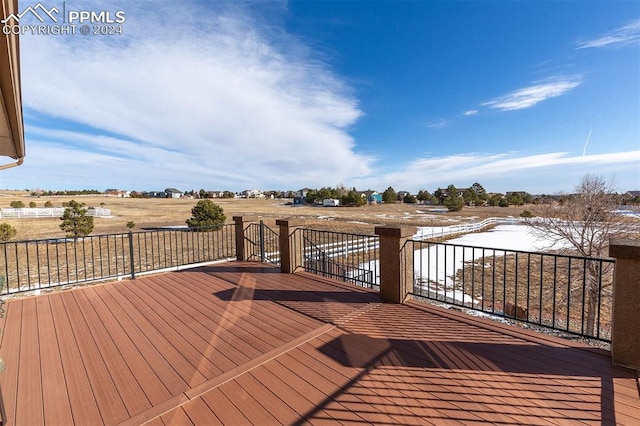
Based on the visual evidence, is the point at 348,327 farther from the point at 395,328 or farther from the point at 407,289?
the point at 407,289

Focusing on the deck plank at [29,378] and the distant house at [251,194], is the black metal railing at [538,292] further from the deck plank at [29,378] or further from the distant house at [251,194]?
the distant house at [251,194]

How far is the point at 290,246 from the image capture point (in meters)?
5.67

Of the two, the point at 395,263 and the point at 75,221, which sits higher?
the point at 75,221

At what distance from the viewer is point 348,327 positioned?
3354 millimetres

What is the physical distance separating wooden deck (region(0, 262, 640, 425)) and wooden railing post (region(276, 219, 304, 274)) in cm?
162

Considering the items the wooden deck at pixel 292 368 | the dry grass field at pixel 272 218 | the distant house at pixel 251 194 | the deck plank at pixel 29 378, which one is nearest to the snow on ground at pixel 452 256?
the dry grass field at pixel 272 218

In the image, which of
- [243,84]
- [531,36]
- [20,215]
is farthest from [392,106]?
[20,215]

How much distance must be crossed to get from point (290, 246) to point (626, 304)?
4586 mm

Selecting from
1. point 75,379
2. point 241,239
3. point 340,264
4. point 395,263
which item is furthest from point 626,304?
point 340,264

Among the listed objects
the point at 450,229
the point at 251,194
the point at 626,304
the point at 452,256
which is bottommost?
the point at 452,256

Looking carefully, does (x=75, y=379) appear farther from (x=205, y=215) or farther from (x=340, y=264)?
(x=205, y=215)

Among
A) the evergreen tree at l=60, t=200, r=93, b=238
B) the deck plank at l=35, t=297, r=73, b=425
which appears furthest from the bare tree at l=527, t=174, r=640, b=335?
the evergreen tree at l=60, t=200, r=93, b=238

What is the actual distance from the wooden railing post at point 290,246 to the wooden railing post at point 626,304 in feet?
14.7

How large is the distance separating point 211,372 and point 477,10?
11.3 m
